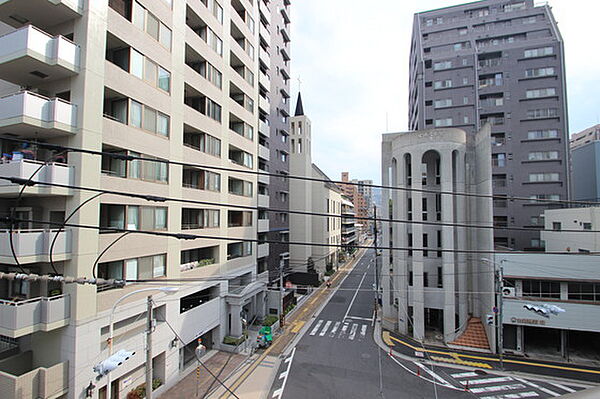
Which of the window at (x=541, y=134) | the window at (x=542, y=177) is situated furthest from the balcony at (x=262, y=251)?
the window at (x=541, y=134)

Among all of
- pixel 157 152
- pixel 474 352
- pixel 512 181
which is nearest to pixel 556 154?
pixel 512 181

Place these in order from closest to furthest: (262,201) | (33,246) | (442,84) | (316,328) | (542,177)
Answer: (33,246)
(316,328)
(262,201)
(542,177)
(442,84)

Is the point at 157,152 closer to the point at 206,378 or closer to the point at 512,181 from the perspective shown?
the point at 206,378

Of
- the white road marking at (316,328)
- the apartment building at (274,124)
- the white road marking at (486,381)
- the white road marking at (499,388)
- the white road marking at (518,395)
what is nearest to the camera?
the white road marking at (518,395)

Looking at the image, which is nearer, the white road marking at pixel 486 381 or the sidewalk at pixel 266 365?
the sidewalk at pixel 266 365

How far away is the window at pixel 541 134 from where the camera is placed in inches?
1617

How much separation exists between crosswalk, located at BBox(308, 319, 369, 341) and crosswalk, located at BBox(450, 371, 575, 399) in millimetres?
8545

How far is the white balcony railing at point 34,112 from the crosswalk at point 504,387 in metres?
25.3

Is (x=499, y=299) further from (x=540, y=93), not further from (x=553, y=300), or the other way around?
(x=540, y=93)

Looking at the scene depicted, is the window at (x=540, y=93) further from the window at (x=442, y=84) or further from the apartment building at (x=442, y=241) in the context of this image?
the apartment building at (x=442, y=241)

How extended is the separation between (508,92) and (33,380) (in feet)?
188

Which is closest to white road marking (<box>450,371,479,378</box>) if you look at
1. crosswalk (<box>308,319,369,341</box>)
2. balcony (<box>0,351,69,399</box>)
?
crosswalk (<box>308,319,369,341</box>)

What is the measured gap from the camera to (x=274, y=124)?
3684 centimetres

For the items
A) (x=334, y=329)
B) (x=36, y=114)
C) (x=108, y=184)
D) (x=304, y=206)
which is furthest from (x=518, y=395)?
(x=304, y=206)
